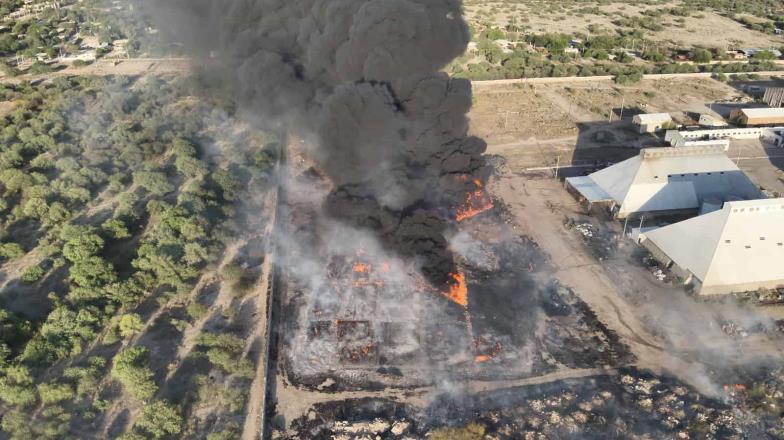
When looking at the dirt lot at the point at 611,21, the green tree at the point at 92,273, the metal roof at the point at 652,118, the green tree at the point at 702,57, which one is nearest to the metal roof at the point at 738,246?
the metal roof at the point at 652,118

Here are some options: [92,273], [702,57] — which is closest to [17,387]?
[92,273]

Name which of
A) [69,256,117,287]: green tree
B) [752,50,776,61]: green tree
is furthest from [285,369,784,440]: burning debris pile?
[752,50,776,61]: green tree

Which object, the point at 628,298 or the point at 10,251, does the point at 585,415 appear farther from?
the point at 10,251

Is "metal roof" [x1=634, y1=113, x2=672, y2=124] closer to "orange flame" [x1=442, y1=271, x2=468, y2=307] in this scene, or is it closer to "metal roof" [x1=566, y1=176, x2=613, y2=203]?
"metal roof" [x1=566, y1=176, x2=613, y2=203]

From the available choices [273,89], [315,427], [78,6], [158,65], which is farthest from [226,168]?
[78,6]

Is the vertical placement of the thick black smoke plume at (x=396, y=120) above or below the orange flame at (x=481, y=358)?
above

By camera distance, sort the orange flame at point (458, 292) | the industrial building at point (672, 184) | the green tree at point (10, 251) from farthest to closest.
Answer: the industrial building at point (672, 184) < the green tree at point (10, 251) < the orange flame at point (458, 292)

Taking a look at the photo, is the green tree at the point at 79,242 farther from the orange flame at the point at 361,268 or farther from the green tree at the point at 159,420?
the orange flame at the point at 361,268
